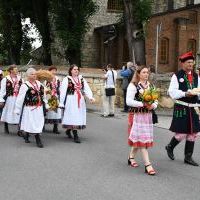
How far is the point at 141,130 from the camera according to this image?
8.66 metres

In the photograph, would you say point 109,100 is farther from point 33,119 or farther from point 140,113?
point 140,113

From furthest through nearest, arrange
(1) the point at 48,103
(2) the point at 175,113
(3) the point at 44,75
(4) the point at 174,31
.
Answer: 1. (4) the point at 174,31
2. (3) the point at 44,75
3. (1) the point at 48,103
4. (2) the point at 175,113

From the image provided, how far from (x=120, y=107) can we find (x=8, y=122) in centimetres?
796

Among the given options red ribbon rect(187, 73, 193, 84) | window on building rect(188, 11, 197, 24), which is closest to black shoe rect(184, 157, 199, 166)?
red ribbon rect(187, 73, 193, 84)

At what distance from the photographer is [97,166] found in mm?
8977

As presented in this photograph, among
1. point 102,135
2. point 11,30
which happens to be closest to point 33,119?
point 102,135

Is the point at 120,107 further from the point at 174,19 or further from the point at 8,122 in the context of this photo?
the point at 174,19

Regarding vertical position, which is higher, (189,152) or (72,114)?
(72,114)

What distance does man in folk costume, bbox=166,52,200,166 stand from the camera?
9.05 metres

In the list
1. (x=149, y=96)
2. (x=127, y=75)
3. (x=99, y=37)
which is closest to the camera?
(x=149, y=96)

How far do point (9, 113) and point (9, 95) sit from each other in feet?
1.57

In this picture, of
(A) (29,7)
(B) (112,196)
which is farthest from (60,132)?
(A) (29,7)

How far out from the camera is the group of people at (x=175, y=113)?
28.2 feet

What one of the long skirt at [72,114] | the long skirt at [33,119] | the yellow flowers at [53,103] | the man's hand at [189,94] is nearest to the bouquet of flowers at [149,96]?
the man's hand at [189,94]
